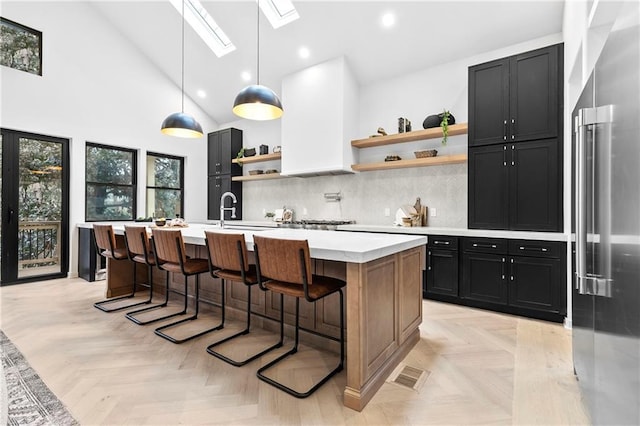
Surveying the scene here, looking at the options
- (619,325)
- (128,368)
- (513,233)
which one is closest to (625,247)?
(619,325)

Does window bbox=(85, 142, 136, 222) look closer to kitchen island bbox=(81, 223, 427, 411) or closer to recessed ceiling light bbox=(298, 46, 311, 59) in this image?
recessed ceiling light bbox=(298, 46, 311, 59)

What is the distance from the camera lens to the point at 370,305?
1907mm

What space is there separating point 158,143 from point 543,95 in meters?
6.21

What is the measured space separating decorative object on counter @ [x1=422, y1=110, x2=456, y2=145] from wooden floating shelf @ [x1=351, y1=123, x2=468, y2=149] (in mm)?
59

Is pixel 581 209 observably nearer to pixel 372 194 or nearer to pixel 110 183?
pixel 372 194

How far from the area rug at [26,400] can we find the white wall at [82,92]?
11.7ft

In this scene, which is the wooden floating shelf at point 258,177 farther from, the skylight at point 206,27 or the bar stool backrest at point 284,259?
the bar stool backrest at point 284,259

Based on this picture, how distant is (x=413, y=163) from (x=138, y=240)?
344 centimetres

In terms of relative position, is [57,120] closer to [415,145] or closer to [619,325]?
[415,145]

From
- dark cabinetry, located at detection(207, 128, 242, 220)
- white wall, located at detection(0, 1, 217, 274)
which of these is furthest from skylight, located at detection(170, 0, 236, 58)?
dark cabinetry, located at detection(207, 128, 242, 220)

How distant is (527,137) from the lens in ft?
11.2

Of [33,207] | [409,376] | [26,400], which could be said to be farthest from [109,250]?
[409,376]

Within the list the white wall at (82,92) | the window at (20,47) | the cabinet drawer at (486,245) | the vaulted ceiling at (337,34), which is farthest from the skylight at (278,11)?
the cabinet drawer at (486,245)

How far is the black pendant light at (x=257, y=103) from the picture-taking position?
2.90 m
